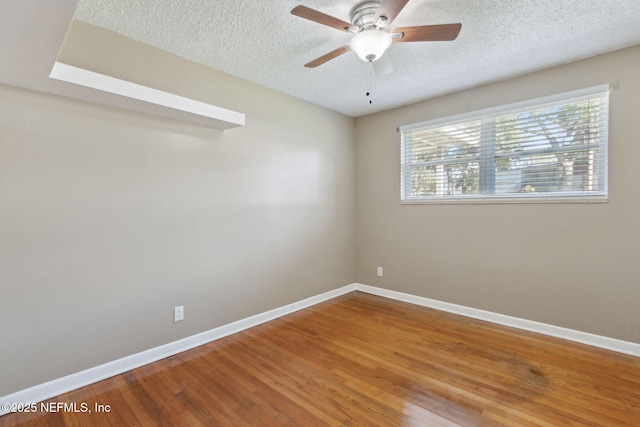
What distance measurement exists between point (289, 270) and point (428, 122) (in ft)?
7.83

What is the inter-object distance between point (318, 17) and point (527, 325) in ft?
10.5

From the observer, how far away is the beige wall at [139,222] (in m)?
1.86

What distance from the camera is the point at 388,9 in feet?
5.24

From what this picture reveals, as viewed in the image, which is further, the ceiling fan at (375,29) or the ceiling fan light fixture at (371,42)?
the ceiling fan light fixture at (371,42)

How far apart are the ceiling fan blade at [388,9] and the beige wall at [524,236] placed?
1.47 meters

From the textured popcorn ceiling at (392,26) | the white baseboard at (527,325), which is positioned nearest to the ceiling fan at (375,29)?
the textured popcorn ceiling at (392,26)

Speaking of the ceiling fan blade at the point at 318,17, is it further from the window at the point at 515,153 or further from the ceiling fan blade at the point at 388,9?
the window at the point at 515,153

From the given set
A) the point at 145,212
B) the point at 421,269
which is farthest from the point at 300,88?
the point at 421,269

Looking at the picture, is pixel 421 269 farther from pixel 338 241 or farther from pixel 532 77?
pixel 532 77

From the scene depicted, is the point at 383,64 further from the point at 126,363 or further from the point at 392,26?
the point at 126,363

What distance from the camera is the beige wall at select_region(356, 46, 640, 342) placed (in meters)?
2.45

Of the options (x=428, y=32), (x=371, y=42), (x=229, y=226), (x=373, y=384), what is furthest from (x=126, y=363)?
(x=428, y=32)

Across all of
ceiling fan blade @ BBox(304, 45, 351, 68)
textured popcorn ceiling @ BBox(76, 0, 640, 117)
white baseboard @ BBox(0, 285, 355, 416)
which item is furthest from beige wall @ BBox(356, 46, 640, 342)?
white baseboard @ BBox(0, 285, 355, 416)

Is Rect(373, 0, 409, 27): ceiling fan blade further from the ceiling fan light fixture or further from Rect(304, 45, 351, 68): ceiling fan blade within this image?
Rect(304, 45, 351, 68): ceiling fan blade
